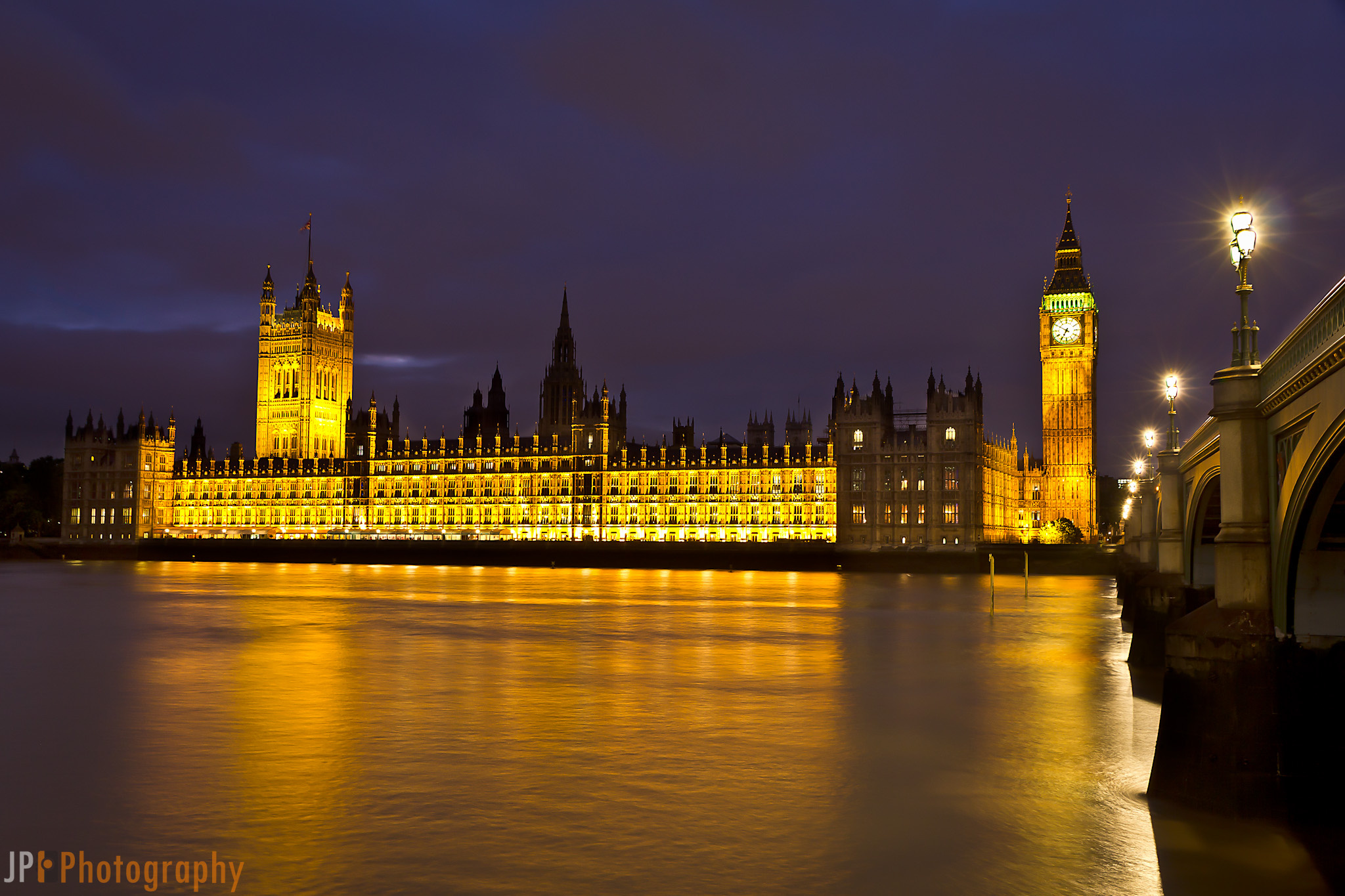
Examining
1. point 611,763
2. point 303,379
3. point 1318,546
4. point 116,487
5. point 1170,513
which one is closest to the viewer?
point 611,763

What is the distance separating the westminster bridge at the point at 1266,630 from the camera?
567 inches

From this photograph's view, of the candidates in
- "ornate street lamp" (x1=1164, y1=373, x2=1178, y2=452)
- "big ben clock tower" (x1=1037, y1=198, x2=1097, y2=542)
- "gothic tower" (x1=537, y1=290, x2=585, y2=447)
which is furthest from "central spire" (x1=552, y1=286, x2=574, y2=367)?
"ornate street lamp" (x1=1164, y1=373, x2=1178, y2=452)

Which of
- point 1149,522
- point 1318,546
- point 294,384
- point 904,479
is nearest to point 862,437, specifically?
point 904,479

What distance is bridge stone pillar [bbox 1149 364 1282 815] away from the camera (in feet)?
48.6

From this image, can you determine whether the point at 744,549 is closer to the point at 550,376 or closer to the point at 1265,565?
the point at 550,376

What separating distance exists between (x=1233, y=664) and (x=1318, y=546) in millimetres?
4482

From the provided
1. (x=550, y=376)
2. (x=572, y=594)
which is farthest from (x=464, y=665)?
(x=550, y=376)

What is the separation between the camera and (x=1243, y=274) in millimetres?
15344

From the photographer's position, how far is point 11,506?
131 meters

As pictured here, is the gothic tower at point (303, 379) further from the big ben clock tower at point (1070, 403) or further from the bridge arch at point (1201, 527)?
the bridge arch at point (1201, 527)

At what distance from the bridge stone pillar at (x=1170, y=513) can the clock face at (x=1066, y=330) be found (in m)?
101

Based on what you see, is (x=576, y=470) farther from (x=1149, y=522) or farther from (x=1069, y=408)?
(x=1149, y=522)

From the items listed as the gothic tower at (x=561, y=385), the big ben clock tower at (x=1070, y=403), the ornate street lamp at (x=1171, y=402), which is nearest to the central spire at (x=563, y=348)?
the gothic tower at (x=561, y=385)

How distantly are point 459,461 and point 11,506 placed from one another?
52414mm
